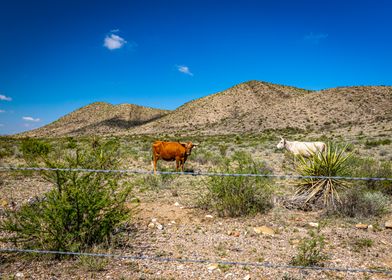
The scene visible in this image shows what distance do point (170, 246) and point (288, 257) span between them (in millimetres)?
2081

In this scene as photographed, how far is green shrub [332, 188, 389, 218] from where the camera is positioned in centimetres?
766

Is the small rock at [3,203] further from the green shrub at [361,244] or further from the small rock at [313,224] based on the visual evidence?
the green shrub at [361,244]

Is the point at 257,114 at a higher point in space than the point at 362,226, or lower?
higher

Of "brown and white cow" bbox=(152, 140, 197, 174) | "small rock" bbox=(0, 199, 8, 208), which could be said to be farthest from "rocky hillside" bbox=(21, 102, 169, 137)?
"small rock" bbox=(0, 199, 8, 208)

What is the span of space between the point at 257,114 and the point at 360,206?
6725 cm

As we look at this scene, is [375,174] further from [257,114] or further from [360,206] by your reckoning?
[257,114]

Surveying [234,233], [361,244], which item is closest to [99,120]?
[234,233]

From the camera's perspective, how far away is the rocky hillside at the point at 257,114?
61.1m

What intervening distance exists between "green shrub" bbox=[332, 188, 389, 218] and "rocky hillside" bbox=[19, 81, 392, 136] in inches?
1464

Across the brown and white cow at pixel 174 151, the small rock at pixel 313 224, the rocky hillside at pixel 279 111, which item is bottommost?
the small rock at pixel 313 224

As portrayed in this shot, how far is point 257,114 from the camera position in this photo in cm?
7381

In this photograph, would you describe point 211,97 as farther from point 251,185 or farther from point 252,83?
point 251,185

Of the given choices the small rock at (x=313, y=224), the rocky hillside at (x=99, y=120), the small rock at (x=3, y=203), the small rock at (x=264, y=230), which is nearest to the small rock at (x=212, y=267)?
the small rock at (x=264, y=230)

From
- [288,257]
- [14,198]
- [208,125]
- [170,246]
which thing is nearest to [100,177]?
[170,246]
